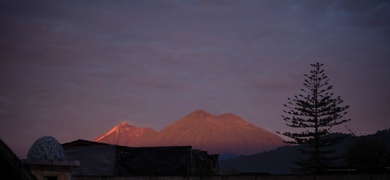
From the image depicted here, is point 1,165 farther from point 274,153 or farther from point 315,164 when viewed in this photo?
point 274,153

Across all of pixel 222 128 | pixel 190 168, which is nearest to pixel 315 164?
pixel 190 168

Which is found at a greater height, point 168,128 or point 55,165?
point 168,128

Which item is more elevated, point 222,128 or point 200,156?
point 222,128

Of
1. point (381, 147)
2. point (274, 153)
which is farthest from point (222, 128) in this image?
point (381, 147)

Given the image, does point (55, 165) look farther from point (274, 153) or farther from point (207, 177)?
point (274, 153)

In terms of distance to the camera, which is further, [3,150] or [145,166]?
[145,166]

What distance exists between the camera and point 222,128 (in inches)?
7402

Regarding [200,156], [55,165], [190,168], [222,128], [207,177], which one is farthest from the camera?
[222,128]

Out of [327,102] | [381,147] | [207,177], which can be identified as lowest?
[207,177]

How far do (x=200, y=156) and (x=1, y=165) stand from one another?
19721 millimetres

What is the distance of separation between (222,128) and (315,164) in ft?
482

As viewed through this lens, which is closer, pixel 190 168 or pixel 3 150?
pixel 3 150

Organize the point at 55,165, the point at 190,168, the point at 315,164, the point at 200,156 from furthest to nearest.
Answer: the point at 315,164
the point at 200,156
the point at 190,168
the point at 55,165

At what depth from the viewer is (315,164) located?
4156 centimetres
